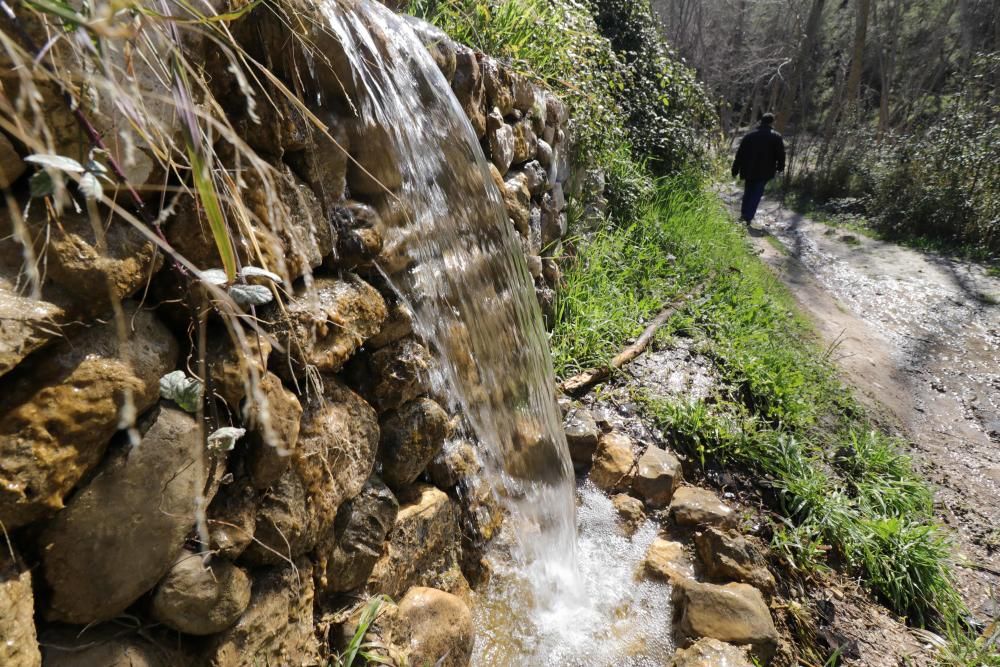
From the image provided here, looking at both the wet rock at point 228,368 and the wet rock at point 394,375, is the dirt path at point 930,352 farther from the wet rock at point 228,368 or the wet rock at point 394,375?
the wet rock at point 228,368

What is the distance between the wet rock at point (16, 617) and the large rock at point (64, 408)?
0.08 m

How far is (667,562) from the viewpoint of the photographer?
99.9 inches

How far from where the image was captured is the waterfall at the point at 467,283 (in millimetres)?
1972

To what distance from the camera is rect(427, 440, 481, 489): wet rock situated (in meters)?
2.19

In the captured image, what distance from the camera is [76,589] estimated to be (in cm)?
106

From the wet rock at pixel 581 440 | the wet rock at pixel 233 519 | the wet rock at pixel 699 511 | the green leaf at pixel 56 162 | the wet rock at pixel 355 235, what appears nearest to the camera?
the green leaf at pixel 56 162

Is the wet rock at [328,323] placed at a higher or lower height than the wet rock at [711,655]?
higher

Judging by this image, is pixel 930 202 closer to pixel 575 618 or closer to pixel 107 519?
pixel 575 618

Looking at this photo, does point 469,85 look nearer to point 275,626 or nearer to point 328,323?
point 328,323

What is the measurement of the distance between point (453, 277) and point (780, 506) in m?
2.12

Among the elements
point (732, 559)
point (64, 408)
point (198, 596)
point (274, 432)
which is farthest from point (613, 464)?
point (64, 408)

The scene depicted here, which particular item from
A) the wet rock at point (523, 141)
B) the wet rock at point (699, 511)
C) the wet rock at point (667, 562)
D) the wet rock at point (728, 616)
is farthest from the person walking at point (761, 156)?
the wet rock at point (728, 616)

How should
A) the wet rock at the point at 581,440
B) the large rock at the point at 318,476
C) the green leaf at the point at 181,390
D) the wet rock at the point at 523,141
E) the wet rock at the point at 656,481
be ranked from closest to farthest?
the green leaf at the point at 181,390 → the large rock at the point at 318,476 → the wet rock at the point at 656,481 → the wet rock at the point at 581,440 → the wet rock at the point at 523,141

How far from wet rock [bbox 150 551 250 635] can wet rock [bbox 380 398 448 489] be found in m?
0.67
